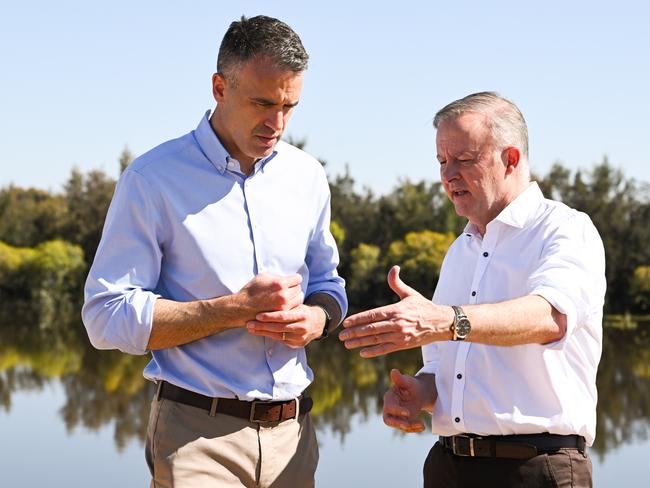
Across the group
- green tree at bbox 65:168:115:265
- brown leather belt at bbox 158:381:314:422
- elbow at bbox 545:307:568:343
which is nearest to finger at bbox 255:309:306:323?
brown leather belt at bbox 158:381:314:422

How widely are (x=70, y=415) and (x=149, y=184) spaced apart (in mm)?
17061

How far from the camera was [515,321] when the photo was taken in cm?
269

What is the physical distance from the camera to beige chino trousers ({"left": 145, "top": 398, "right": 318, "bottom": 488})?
302cm

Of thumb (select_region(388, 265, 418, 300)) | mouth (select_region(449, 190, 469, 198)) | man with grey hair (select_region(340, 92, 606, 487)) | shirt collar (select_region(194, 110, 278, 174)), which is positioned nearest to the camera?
thumb (select_region(388, 265, 418, 300))

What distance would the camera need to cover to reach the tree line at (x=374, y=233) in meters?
29.3

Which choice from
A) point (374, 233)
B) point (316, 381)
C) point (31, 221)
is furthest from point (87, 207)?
point (316, 381)

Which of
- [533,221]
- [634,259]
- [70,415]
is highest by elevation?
[634,259]

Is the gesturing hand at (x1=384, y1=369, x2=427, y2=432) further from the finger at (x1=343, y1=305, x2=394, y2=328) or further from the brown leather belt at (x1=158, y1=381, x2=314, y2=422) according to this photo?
the finger at (x1=343, y1=305, x2=394, y2=328)

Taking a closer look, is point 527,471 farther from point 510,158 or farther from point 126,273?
point 126,273

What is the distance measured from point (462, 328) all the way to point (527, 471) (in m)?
0.61

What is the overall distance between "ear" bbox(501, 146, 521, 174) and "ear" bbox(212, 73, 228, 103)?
927mm

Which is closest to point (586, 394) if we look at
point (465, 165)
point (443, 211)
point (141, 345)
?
point (465, 165)

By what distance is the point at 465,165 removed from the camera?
308 centimetres

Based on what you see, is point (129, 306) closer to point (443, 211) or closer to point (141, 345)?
point (141, 345)
